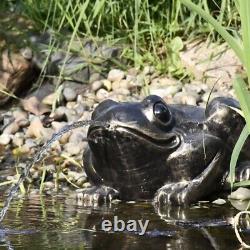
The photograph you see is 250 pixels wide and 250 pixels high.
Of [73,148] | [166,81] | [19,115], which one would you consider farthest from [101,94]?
[73,148]

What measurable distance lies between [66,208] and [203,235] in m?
0.95

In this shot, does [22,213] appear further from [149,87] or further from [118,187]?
[149,87]

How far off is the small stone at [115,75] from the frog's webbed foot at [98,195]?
266 centimetres

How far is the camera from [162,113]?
374 centimetres

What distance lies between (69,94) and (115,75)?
16.8 inches

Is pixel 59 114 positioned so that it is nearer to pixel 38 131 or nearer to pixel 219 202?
pixel 38 131

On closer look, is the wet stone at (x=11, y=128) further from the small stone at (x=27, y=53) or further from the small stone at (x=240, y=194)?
the small stone at (x=240, y=194)

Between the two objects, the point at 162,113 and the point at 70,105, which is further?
the point at 70,105

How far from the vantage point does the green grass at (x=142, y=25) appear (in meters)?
6.45

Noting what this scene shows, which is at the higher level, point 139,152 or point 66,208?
point 139,152

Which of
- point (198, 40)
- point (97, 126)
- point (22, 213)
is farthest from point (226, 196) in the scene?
point (198, 40)

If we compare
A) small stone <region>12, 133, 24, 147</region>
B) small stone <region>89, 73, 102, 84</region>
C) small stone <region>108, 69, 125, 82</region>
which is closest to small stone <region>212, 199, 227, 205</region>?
small stone <region>12, 133, 24, 147</region>

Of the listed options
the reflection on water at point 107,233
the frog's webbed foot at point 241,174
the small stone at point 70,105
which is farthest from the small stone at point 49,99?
the frog's webbed foot at point 241,174

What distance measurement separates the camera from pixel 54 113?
6.29 m
